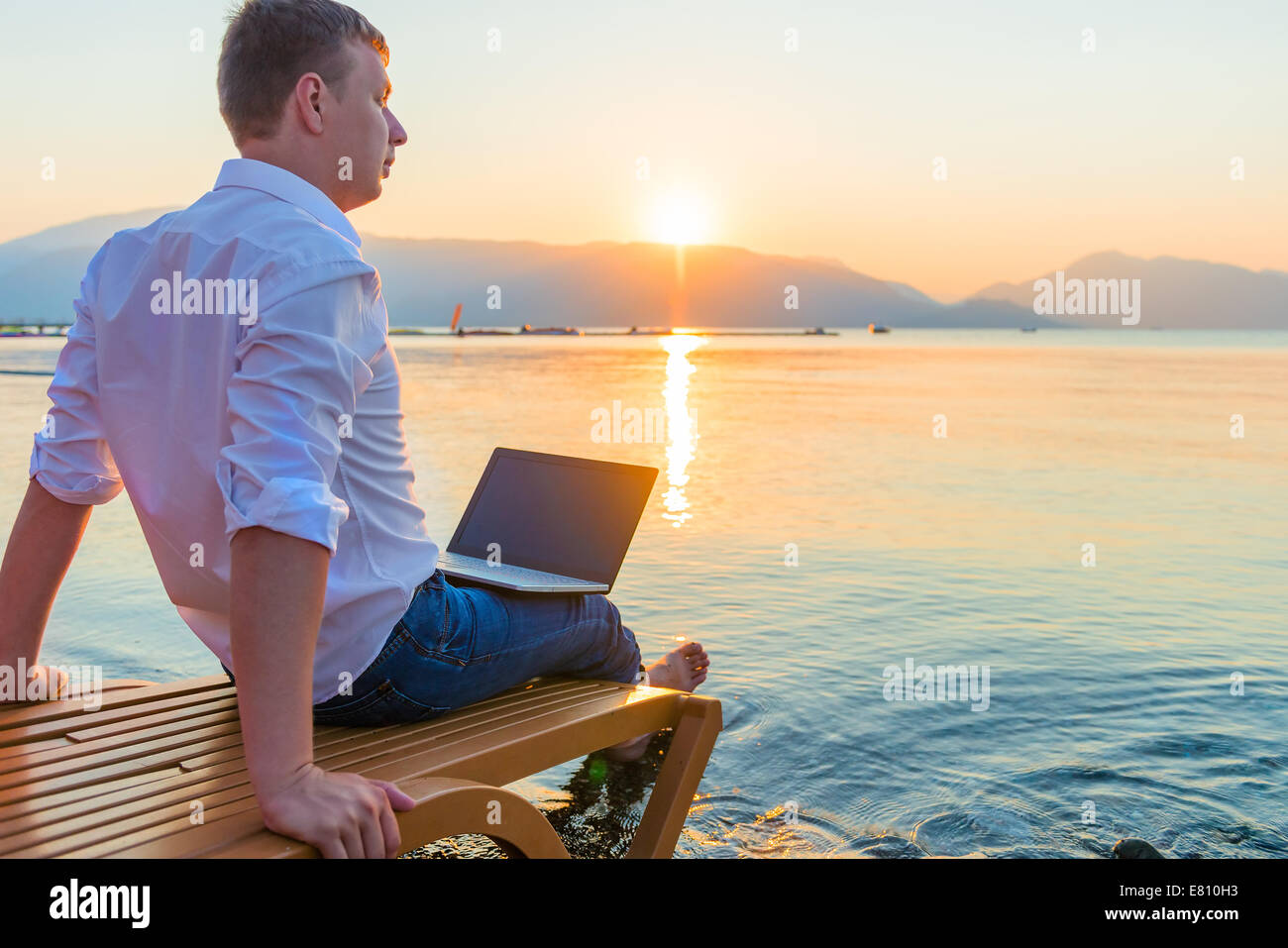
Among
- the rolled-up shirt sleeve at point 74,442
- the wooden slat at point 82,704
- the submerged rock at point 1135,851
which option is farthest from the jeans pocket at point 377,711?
the submerged rock at point 1135,851

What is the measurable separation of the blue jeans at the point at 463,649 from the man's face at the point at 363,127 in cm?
80

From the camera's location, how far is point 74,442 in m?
2.12

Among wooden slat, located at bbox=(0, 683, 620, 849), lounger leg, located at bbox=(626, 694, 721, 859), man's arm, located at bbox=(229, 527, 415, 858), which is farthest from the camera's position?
lounger leg, located at bbox=(626, 694, 721, 859)

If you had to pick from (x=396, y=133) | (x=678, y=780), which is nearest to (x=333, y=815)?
(x=678, y=780)

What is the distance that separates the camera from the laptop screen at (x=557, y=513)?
278 cm

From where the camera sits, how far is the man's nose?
6.73 ft

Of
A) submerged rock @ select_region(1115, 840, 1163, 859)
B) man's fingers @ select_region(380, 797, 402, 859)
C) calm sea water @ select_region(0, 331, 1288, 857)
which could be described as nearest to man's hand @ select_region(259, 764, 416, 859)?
man's fingers @ select_region(380, 797, 402, 859)

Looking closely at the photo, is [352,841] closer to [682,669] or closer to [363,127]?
[363,127]

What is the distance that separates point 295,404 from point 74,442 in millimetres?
776

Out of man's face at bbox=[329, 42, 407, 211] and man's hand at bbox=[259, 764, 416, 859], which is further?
man's face at bbox=[329, 42, 407, 211]

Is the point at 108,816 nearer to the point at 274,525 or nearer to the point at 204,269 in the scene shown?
the point at 274,525

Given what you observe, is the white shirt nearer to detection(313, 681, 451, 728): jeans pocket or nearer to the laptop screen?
detection(313, 681, 451, 728): jeans pocket

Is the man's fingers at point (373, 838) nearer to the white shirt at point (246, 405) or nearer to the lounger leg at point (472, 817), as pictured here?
the lounger leg at point (472, 817)
